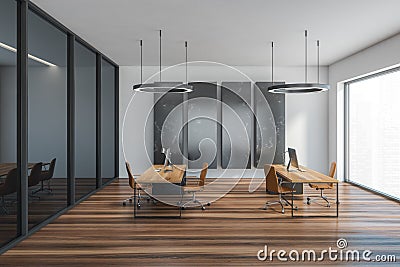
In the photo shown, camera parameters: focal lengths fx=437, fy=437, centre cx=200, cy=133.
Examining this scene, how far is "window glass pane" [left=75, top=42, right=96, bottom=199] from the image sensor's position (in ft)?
22.2

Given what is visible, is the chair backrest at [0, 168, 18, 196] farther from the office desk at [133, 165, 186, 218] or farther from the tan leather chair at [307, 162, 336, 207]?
the tan leather chair at [307, 162, 336, 207]

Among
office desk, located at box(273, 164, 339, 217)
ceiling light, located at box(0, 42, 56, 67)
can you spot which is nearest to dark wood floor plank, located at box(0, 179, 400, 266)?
office desk, located at box(273, 164, 339, 217)

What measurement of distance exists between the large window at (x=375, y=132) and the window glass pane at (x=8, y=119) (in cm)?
575

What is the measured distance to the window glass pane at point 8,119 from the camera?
13.7ft

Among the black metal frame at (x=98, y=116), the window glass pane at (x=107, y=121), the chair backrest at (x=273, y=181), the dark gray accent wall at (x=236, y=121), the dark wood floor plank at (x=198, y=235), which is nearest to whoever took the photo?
the dark wood floor plank at (x=198, y=235)

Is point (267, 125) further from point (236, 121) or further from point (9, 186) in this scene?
point (9, 186)

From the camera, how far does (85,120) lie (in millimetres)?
7203

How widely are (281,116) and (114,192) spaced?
4240mm

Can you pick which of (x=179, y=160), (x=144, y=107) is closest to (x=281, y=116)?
(x=179, y=160)

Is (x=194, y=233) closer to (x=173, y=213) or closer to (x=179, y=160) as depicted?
(x=173, y=213)

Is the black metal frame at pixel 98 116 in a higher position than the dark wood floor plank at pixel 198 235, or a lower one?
higher

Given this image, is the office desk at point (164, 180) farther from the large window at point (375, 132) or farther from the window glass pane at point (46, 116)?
the large window at point (375, 132)

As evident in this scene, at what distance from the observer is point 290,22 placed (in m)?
5.69

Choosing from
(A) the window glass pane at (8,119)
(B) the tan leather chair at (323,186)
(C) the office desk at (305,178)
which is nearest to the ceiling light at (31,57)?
(A) the window glass pane at (8,119)
